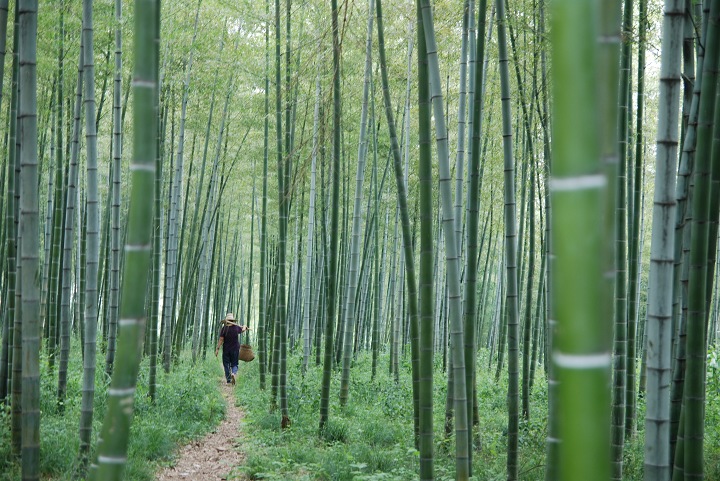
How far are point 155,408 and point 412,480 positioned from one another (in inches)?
116

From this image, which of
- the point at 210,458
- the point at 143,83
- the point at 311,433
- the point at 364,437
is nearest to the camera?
the point at 143,83

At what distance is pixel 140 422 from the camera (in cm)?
531

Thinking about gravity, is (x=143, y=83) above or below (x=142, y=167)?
above

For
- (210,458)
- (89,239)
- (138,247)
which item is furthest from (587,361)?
(210,458)

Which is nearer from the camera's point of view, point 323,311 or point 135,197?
point 135,197

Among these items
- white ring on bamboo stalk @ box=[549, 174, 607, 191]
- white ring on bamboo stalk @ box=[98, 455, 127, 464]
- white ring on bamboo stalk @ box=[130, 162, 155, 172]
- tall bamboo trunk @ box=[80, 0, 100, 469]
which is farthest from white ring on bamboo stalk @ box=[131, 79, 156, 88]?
tall bamboo trunk @ box=[80, 0, 100, 469]

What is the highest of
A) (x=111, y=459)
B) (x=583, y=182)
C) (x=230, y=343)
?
(x=583, y=182)

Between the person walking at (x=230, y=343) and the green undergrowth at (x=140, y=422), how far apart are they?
1.42 m

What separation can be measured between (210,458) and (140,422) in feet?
2.10

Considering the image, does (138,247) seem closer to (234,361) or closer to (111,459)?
(111,459)

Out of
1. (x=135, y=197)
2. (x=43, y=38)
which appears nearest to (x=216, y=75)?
(x=43, y=38)

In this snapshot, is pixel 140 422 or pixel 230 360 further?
pixel 230 360

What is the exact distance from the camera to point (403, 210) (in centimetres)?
443

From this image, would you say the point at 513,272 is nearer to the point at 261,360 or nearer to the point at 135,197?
the point at 135,197
